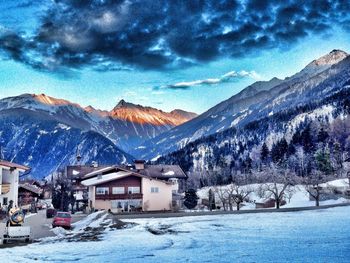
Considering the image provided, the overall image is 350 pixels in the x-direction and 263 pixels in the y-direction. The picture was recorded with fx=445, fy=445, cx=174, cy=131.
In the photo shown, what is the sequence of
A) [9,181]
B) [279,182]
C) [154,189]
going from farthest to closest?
1. [279,182]
2. [154,189]
3. [9,181]

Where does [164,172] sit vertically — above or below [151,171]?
below

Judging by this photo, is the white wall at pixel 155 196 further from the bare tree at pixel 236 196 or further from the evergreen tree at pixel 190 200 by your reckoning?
the bare tree at pixel 236 196

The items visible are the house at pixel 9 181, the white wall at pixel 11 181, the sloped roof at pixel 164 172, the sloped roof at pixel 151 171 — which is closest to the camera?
the house at pixel 9 181

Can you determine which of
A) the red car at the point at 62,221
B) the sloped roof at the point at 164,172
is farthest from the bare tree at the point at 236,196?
the red car at the point at 62,221

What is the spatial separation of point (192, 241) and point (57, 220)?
1906 centimetres

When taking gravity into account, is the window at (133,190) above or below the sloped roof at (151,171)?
below

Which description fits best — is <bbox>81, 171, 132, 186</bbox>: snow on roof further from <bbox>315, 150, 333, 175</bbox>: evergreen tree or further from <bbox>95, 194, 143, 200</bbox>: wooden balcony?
<bbox>315, 150, 333, 175</bbox>: evergreen tree

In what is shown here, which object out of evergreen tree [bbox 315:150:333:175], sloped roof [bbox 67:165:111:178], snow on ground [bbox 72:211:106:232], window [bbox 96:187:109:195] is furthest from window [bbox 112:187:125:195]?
evergreen tree [bbox 315:150:333:175]

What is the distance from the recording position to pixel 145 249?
1374 inches

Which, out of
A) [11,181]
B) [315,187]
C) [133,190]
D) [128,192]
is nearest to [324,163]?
[315,187]

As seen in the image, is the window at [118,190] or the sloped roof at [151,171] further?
the sloped roof at [151,171]

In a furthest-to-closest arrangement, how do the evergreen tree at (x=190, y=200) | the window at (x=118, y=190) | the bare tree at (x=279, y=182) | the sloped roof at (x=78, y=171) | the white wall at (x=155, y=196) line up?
the bare tree at (x=279, y=182)
the sloped roof at (x=78, y=171)
the evergreen tree at (x=190, y=200)
the white wall at (x=155, y=196)
the window at (x=118, y=190)

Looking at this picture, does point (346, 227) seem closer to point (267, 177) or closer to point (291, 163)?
point (267, 177)

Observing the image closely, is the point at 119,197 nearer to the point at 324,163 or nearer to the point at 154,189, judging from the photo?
the point at 154,189
